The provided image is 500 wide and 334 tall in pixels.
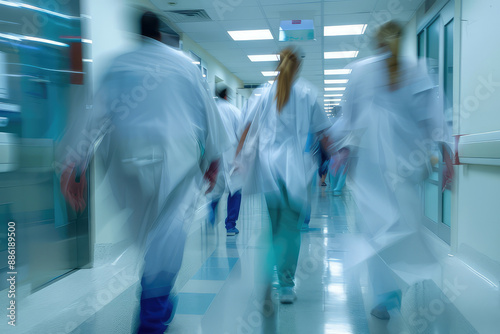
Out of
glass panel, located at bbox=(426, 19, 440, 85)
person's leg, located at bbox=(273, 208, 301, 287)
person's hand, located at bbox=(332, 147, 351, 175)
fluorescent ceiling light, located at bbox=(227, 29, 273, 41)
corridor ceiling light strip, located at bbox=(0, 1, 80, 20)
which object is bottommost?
person's leg, located at bbox=(273, 208, 301, 287)

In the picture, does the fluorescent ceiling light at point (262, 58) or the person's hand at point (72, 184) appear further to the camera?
the fluorescent ceiling light at point (262, 58)

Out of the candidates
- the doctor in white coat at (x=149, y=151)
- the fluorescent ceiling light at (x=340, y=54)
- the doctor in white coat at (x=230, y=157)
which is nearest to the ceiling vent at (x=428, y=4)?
the doctor in white coat at (x=230, y=157)

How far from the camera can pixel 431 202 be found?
4.89 m

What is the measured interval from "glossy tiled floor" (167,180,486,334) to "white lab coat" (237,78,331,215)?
0.38 metres

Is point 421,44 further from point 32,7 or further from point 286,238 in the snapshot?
point 32,7

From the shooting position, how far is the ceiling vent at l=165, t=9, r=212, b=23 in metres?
5.11

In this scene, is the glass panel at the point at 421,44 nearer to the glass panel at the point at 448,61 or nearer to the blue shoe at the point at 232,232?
the glass panel at the point at 448,61

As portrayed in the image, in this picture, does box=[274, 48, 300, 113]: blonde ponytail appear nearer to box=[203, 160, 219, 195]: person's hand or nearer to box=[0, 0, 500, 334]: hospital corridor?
box=[0, 0, 500, 334]: hospital corridor

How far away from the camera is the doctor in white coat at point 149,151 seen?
5.40ft

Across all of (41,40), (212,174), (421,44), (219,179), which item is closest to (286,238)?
(219,179)

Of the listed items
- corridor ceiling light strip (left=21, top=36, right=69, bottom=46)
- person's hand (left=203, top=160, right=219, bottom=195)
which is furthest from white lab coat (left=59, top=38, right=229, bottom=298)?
corridor ceiling light strip (left=21, top=36, right=69, bottom=46)

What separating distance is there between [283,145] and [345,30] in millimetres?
4470

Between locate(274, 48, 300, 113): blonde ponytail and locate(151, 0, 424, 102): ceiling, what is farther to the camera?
locate(151, 0, 424, 102): ceiling

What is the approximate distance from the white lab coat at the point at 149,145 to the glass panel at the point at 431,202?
3.73 meters
